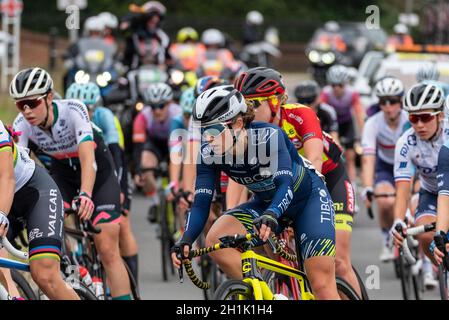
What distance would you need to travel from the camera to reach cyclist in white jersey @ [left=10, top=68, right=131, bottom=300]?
376 inches

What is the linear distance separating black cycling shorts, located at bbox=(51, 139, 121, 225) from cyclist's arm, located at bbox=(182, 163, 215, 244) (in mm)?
2254

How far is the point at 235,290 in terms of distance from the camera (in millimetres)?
8102

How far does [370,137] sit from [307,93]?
6.25 feet

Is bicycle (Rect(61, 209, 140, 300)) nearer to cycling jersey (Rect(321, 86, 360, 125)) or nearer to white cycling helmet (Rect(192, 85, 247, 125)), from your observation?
white cycling helmet (Rect(192, 85, 247, 125))

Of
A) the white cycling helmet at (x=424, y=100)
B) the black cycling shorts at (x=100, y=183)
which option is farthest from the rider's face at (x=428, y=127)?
the black cycling shorts at (x=100, y=183)

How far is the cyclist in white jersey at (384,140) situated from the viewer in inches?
521

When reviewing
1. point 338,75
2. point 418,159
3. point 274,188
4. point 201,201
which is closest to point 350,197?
point 418,159

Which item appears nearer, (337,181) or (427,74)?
(337,181)

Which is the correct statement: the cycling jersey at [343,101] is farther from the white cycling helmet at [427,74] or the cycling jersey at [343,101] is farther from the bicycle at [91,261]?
the bicycle at [91,261]

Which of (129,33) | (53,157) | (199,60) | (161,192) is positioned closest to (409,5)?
(199,60)

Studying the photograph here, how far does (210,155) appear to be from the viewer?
828cm

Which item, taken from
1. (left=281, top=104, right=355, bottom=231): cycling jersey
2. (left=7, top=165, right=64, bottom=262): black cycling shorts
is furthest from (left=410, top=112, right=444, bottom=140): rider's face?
(left=7, top=165, right=64, bottom=262): black cycling shorts

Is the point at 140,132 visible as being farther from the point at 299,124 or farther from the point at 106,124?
the point at 299,124
